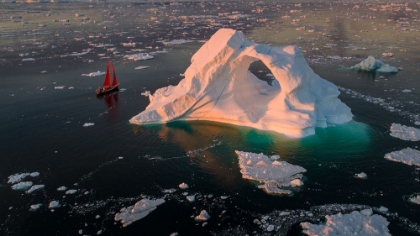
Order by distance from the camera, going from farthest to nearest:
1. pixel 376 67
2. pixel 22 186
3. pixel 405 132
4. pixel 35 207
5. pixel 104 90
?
pixel 376 67 → pixel 104 90 → pixel 405 132 → pixel 22 186 → pixel 35 207

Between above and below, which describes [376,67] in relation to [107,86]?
below

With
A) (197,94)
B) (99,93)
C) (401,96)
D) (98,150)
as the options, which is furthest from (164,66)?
(401,96)

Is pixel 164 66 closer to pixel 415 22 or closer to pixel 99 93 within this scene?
pixel 99 93

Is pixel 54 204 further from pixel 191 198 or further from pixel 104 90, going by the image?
pixel 104 90

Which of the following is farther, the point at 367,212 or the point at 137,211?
the point at 137,211

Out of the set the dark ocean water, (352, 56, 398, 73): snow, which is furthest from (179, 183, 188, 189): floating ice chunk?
(352, 56, 398, 73): snow

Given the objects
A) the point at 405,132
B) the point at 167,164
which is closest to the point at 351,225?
the point at 167,164
